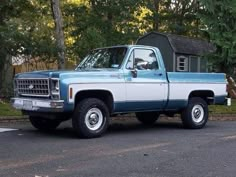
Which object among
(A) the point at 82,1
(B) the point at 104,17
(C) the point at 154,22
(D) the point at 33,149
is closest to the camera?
(D) the point at 33,149

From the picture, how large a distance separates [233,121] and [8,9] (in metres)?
10.9

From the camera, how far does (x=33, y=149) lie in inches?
357

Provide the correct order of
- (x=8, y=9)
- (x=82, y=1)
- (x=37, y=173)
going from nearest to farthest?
(x=37, y=173), (x=8, y=9), (x=82, y=1)

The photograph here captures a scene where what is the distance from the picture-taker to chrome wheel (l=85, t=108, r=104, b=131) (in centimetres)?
1065

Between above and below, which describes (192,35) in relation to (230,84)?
above

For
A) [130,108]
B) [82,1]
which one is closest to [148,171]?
[130,108]

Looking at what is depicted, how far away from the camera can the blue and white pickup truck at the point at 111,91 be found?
10367 mm

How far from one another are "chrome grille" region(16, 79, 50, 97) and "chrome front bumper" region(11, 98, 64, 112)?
0.56 ft

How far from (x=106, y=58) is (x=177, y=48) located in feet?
75.1

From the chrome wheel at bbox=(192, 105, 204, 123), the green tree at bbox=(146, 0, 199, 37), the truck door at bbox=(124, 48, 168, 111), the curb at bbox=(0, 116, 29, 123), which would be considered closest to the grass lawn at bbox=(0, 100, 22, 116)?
the curb at bbox=(0, 116, 29, 123)

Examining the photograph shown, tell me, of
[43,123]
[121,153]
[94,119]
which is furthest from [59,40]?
[121,153]

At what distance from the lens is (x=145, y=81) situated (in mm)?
11633

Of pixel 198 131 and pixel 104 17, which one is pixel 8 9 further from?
pixel 198 131

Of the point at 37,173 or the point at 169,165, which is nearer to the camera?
the point at 37,173
